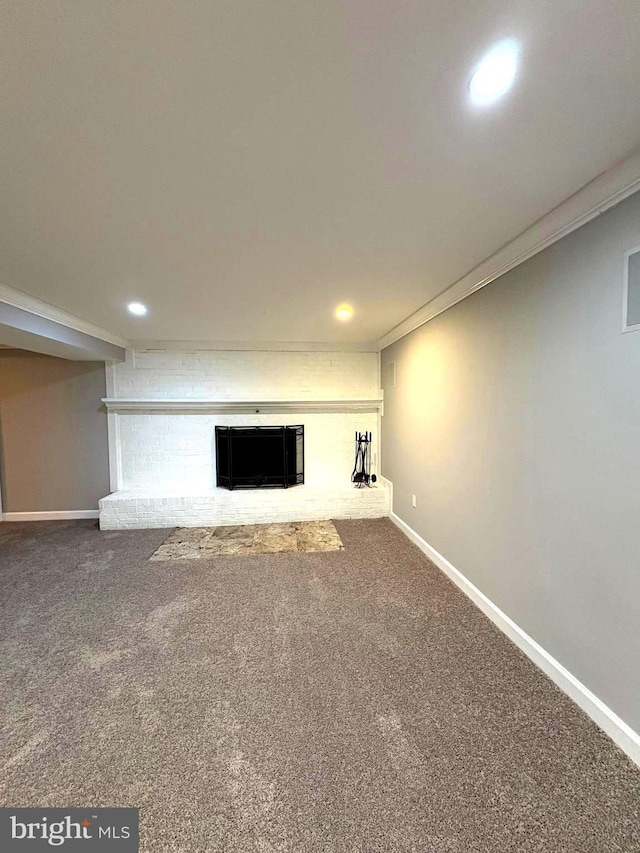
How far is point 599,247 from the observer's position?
5.02 feet

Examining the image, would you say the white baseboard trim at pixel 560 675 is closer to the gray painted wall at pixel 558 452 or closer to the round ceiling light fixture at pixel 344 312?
the gray painted wall at pixel 558 452

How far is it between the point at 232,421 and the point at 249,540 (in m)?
1.70

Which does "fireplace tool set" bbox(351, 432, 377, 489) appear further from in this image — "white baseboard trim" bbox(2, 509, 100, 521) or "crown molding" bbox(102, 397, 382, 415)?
"white baseboard trim" bbox(2, 509, 100, 521)

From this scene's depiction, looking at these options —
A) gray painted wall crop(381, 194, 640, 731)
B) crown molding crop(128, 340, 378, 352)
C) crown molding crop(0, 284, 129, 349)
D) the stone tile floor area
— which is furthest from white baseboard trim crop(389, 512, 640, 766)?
crown molding crop(0, 284, 129, 349)

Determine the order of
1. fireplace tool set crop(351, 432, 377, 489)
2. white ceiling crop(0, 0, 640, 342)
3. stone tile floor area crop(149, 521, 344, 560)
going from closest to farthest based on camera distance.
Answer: white ceiling crop(0, 0, 640, 342) → stone tile floor area crop(149, 521, 344, 560) → fireplace tool set crop(351, 432, 377, 489)

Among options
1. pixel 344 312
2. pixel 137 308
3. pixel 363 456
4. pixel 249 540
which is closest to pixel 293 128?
pixel 344 312

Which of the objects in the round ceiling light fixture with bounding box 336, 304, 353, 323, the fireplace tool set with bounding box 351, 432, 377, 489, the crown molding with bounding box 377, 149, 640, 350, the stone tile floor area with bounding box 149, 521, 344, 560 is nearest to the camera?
the crown molding with bounding box 377, 149, 640, 350

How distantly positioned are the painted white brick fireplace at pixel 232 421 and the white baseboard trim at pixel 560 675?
201 centimetres

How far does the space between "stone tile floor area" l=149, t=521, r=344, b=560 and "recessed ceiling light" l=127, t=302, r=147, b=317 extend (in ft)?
7.60

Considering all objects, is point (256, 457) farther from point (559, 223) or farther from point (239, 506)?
point (559, 223)

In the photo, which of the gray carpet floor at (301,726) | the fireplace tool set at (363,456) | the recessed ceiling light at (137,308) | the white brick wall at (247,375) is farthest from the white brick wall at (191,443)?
the gray carpet floor at (301,726)

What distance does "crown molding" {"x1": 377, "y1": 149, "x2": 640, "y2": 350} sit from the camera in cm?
135

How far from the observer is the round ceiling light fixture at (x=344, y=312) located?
3.10m

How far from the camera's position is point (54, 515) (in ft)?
14.6
